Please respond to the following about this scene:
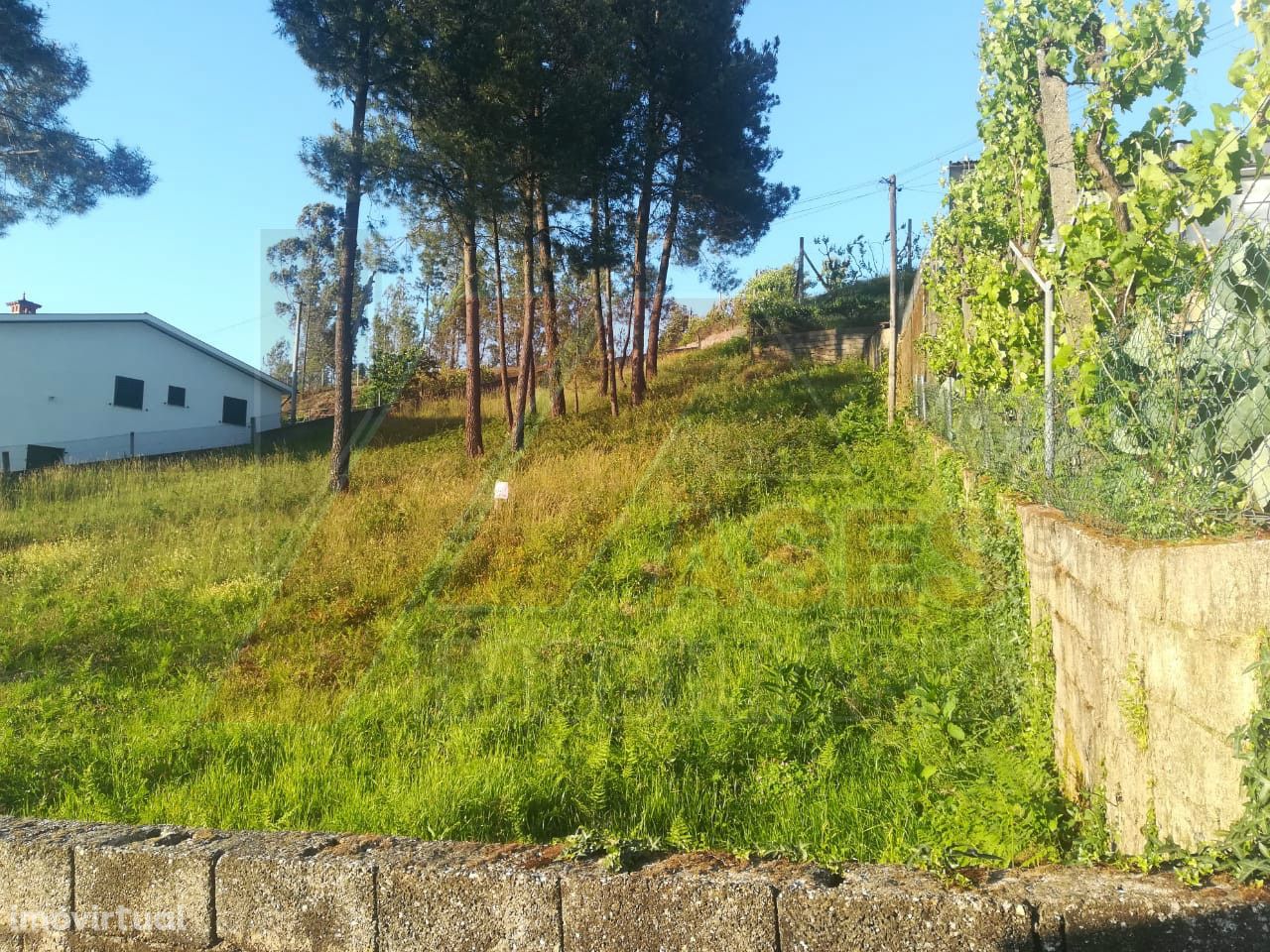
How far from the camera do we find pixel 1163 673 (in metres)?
2.43

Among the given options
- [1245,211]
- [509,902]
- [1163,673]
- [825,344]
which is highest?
[825,344]

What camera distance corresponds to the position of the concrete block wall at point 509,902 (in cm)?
213

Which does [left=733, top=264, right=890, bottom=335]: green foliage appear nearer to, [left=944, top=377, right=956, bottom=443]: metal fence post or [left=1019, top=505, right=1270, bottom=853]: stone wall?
[left=944, top=377, right=956, bottom=443]: metal fence post

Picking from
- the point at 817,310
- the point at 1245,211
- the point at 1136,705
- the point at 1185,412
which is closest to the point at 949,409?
the point at 1245,211

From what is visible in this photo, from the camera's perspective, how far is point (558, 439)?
16609 millimetres

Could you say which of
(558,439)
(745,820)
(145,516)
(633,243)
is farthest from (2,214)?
(745,820)

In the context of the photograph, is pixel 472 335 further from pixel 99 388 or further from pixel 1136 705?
pixel 1136 705

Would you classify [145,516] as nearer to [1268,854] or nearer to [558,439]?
[558,439]

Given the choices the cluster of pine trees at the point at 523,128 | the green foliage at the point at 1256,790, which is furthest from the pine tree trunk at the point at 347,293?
the green foliage at the point at 1256,790

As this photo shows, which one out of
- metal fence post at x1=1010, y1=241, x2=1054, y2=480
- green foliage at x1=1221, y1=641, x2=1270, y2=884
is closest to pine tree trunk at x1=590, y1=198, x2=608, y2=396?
metal fence post at x1=1010, y1=241, x2=1054, y2=480

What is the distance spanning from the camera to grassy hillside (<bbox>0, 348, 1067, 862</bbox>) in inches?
135

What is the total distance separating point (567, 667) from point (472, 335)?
1224 centimetres

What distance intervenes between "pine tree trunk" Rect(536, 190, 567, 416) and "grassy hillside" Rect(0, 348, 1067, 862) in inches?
300

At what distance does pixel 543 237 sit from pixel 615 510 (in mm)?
9772
